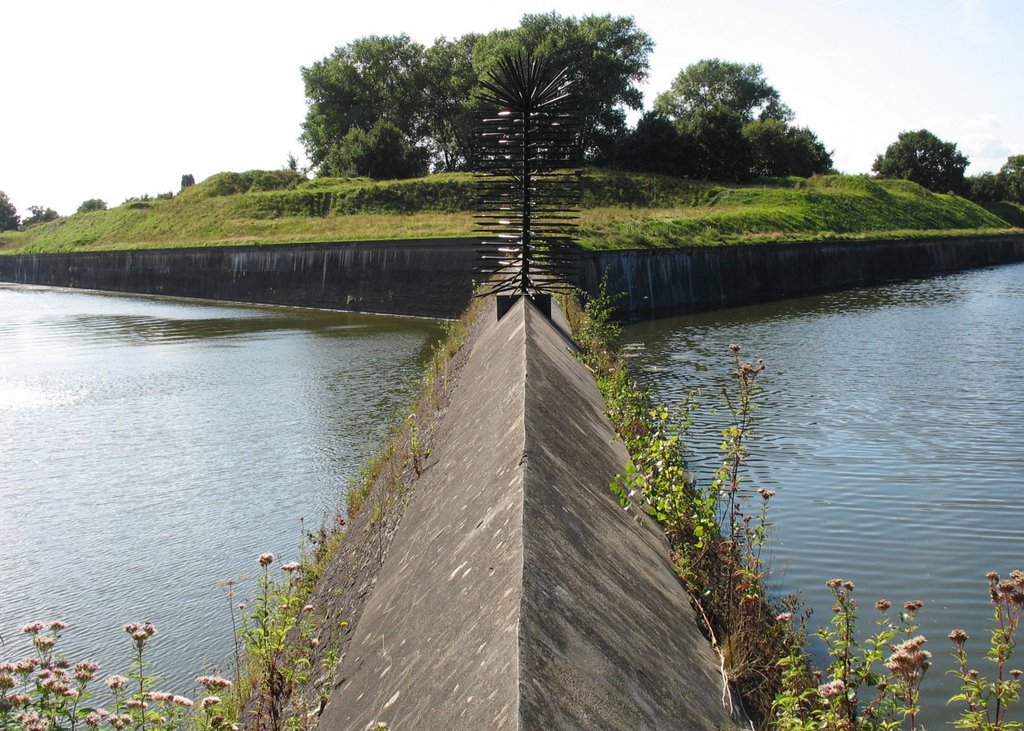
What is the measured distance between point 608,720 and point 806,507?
21.9 feet

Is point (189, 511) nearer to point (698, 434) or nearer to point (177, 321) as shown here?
point (698, 434)

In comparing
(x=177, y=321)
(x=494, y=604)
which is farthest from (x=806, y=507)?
(x=177, y=321)

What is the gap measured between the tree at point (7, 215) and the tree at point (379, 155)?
178ft

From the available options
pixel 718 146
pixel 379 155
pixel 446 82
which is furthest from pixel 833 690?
pixel 446 82

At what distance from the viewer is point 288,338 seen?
25.1 metres

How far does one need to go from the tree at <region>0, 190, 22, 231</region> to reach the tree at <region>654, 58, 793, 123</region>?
60262mm

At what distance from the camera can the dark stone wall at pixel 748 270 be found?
28.4 meters

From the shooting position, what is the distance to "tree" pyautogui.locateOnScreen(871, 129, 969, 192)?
64.8m

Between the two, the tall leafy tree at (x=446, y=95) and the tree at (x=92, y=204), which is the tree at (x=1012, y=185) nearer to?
the tall leafy tree at (x=446, y=95)

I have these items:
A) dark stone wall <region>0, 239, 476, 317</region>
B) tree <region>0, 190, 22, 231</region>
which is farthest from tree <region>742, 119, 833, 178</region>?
tree <region>0, 190, 22, 231</region>

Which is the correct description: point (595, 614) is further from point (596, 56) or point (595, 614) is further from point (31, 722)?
point (596, 56)

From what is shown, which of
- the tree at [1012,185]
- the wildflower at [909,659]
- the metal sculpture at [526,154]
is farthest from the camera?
the tree at [1012,185]

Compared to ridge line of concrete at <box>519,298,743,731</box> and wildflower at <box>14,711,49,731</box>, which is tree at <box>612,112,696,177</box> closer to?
ridge line of concrete at <box>519,298,743,731</box>

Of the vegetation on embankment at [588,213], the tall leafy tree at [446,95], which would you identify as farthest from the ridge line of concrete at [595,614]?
the tall leafy tree at [446,95]
